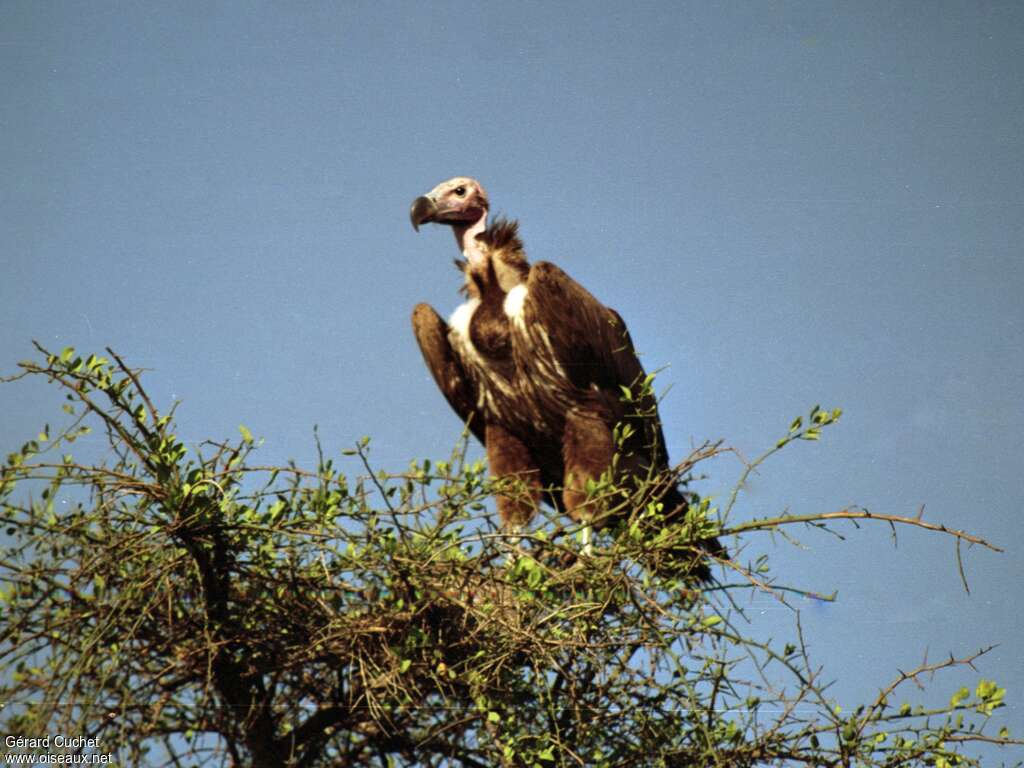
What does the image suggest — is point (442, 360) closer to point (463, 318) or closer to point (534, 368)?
point (463, 318)

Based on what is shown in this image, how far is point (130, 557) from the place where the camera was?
357 cm

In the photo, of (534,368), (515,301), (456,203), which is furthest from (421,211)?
(534,368)

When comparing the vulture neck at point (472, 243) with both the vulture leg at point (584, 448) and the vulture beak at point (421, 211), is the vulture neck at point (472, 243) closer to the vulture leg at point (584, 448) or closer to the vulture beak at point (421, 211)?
the vulture beak at point (421, 211)

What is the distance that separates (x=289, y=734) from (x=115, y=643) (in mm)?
536

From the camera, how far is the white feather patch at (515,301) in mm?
6113

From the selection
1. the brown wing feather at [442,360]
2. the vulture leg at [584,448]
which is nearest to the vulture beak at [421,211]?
the brown wing feather at [442,360]

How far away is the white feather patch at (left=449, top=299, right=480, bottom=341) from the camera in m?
6.27

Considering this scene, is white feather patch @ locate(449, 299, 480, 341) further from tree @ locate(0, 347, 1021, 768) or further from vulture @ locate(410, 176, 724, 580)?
tree @ locate(0, 347, 1021, 768)

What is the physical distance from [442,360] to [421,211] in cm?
72

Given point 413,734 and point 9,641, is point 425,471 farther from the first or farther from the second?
point 9,641

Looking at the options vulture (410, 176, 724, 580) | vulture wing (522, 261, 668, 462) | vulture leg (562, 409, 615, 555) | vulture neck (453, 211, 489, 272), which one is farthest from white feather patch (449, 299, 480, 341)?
vulture leg (562, 409, 615, 555)

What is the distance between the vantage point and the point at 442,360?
6348 mm

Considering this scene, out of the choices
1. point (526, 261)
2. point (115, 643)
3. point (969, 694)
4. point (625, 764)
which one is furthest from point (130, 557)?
point (526, 261)

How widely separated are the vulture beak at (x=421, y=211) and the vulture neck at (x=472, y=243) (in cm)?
19
